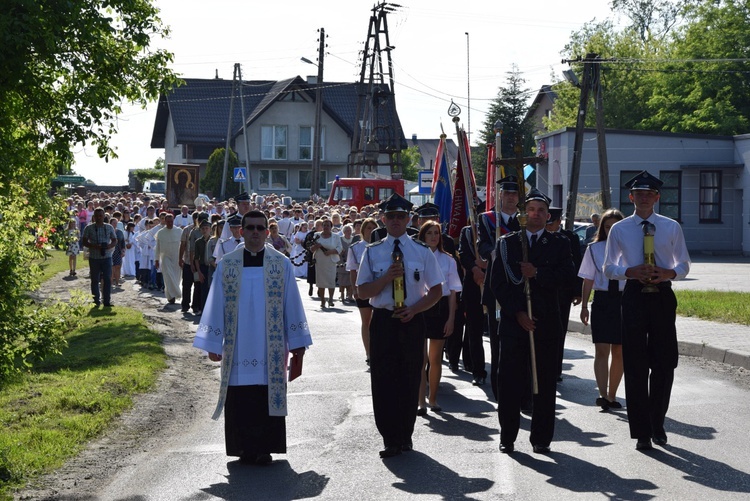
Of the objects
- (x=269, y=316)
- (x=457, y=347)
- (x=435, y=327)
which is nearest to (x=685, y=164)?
(x=457, y=347)

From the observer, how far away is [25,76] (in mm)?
8594

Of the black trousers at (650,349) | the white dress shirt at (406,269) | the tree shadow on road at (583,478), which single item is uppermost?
the white dress shirt at (406,269)

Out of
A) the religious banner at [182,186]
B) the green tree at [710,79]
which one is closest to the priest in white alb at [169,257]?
the religious banner at [182,186]

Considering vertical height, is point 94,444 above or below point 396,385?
below

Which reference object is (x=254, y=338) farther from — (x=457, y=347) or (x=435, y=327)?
(x=457, y=347)

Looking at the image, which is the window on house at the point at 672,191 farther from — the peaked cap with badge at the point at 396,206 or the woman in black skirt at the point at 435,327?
the peaked cap with badge at the point at 396,206

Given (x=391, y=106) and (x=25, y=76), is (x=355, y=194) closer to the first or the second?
(x=391, y=106)

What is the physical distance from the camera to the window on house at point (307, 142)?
255ft

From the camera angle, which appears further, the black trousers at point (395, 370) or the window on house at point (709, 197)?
the window on house at point (709, 197)

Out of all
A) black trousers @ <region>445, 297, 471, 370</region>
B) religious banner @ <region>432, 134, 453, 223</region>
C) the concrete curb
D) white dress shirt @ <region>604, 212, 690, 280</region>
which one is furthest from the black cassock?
religious banner @ <region>432, 134, 453, 223</region>

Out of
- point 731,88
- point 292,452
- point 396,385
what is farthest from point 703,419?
point 731,88

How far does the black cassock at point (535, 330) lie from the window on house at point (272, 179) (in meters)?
70.9

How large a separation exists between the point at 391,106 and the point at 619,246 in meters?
50.4

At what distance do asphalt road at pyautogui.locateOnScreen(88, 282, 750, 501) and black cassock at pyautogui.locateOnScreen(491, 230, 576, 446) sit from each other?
1.21 feet
